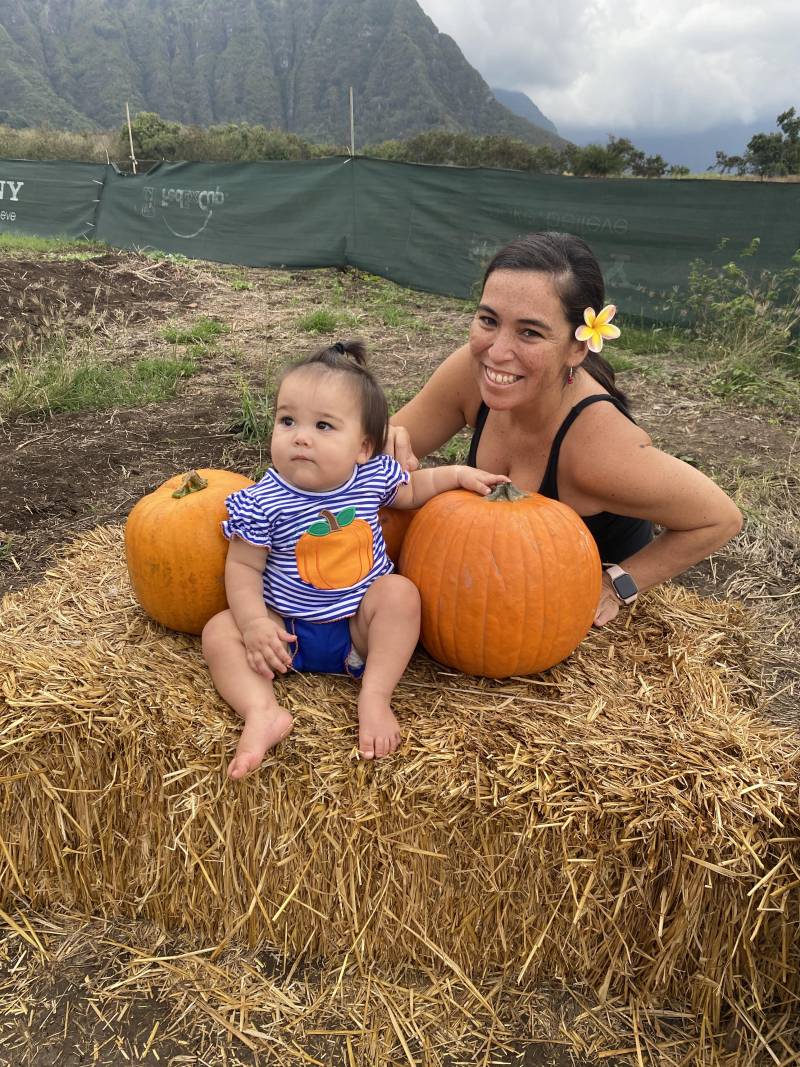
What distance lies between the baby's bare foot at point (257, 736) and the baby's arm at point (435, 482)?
0.80m

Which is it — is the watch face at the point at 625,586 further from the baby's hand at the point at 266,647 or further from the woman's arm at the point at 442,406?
the baby's hand at the point at 266,647

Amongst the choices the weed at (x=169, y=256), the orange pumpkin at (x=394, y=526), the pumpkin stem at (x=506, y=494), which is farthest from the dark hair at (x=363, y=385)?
the weed at (x=169, y=256)

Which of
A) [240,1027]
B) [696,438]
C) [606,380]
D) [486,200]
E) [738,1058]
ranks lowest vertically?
[240,1027]

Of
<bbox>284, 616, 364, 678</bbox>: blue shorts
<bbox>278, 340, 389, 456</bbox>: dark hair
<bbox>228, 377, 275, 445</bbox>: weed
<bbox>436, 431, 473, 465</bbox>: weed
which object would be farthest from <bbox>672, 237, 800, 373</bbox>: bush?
<bbox>284, 616, 364, 678</bbox>: blue shorts

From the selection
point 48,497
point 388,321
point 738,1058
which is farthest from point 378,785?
point 388,321

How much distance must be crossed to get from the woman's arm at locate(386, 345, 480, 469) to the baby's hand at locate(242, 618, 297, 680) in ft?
3.46

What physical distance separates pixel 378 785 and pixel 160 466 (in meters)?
3.67

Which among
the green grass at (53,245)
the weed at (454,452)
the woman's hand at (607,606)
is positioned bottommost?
the green grass at (53,245)

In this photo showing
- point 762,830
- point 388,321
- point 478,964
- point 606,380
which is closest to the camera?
point 762,830

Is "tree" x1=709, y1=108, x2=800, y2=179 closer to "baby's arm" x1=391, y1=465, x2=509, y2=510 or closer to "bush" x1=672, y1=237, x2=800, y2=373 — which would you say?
"bush" x1=672, y1=237, x2=800, y2=373

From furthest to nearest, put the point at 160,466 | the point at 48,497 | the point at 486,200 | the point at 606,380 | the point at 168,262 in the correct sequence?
the point at 168,262, the point at 486,200, the point at 160,466, the point at 48,497, the point at 606,380

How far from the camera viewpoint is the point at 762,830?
5.61 ft

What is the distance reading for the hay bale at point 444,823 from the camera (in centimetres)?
173

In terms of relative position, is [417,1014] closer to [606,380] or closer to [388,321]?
[606,380]
